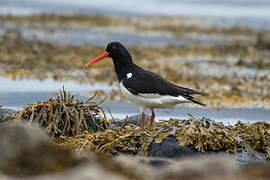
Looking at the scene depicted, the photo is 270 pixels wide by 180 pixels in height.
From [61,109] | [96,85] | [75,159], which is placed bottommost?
[96,85]

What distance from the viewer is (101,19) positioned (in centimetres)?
2339

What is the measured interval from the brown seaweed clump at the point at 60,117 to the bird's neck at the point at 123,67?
0.87 m

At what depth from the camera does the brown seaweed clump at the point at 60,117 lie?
19.2ft

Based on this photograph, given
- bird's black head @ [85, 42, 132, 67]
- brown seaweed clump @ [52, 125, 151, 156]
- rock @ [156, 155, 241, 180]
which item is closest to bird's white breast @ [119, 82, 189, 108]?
bird's black head @ [85, 42, 132, 67]

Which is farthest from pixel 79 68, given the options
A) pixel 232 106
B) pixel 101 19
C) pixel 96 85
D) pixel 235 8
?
pixel 235 8

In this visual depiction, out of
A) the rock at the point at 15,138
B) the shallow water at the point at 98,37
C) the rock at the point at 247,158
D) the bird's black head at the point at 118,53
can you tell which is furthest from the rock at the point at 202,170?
the shallow water at the point at 98,37

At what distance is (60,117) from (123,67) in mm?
1350

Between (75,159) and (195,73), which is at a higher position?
(75,159)

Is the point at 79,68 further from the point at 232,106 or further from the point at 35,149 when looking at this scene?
the point at 35,149

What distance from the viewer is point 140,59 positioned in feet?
44.4

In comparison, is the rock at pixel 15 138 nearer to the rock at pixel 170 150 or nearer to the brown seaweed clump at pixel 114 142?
the brown seaweed clump at pixel 114 142

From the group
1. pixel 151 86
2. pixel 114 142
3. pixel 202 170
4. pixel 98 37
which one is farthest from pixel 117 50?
pixel 98 37

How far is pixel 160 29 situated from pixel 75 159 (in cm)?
1846

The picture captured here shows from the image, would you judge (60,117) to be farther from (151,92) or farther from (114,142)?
(151,92)
